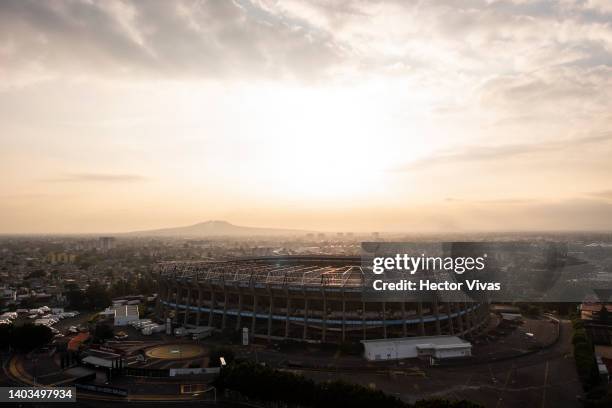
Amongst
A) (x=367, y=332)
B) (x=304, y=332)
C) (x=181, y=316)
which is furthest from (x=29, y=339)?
(x=367, y=332)

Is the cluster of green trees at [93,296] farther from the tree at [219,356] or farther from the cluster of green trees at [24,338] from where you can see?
the tree at [219,356]

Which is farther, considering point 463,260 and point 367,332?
point 463,260

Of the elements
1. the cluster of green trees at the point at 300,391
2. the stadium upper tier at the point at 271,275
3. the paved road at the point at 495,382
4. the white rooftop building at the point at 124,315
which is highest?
the stadium upper tier at the point at 271,275

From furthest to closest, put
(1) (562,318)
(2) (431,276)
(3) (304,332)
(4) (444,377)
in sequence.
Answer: (1) (562,318) < (2) (431,276) < (3) (304,332) < (4) (444,377)

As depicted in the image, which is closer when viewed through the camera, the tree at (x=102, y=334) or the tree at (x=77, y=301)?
the tree at (x=102, y=334)

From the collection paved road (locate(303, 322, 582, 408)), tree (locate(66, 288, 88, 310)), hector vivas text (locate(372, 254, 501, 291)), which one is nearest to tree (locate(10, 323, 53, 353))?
paved road (locate(303, 322, 582, 408))

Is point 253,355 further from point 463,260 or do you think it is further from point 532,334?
point 532,334

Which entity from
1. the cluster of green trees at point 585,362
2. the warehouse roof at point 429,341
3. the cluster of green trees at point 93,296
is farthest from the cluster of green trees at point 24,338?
the cluster of green trees at point 585,362
